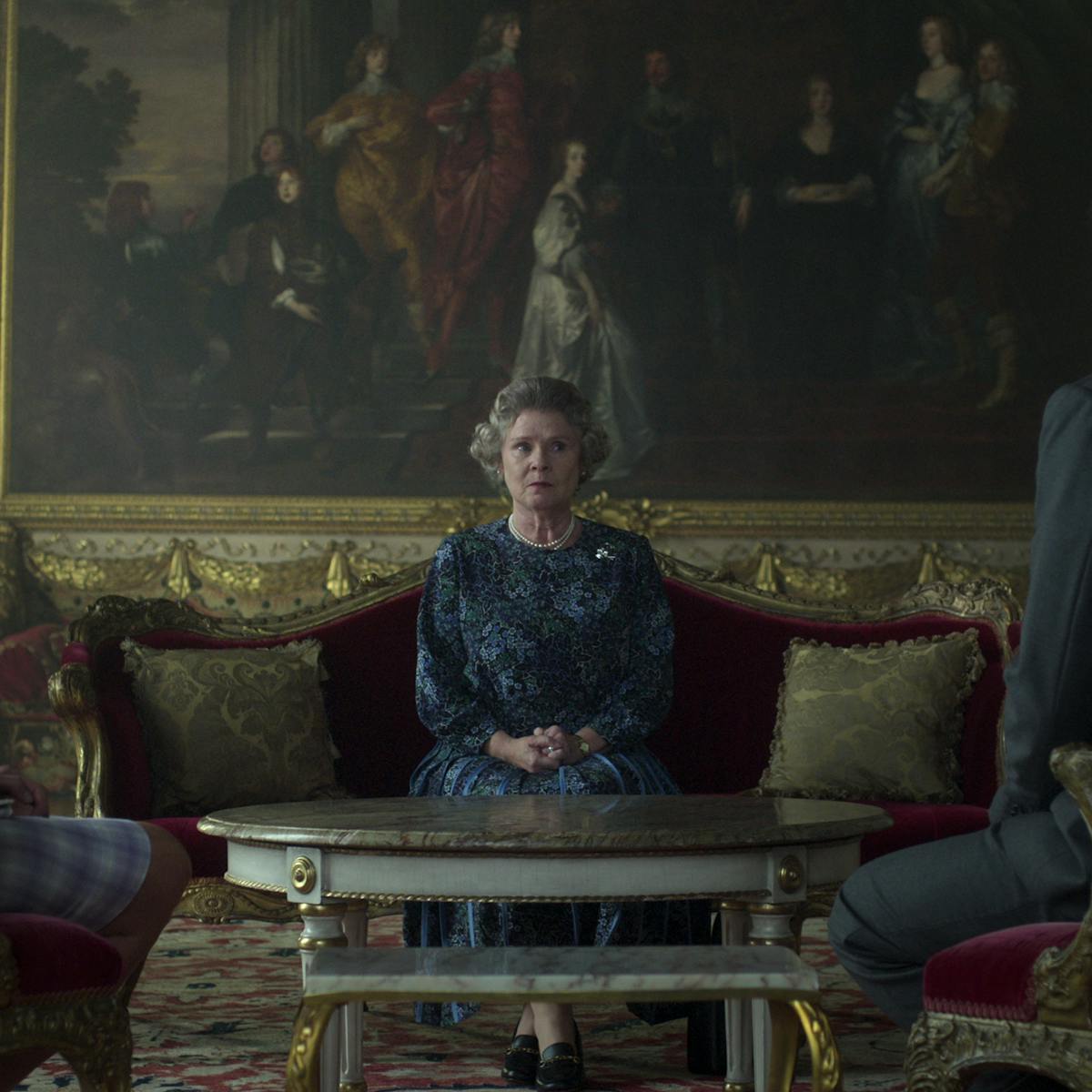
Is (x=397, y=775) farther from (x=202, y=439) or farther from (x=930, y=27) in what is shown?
(x=930, y=27)

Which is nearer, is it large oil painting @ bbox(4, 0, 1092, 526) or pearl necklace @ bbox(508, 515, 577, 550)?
pearl necklace @ bbox(508, 515, 577, 550)

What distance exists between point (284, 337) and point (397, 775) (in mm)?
3844

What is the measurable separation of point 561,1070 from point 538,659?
43.8 inches

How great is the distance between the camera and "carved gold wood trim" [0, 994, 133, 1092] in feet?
7.04

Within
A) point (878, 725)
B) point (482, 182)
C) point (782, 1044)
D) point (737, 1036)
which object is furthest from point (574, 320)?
Answer: point (782, 1044)

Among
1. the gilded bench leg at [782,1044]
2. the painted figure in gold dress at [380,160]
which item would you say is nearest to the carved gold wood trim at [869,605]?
the gilded bench leg at [782,1044]

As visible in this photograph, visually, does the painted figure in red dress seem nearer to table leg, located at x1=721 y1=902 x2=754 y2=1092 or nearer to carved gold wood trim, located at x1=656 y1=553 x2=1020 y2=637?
carved gold wood trim, located at x1=656 y1=553 x2=1020 y2=637

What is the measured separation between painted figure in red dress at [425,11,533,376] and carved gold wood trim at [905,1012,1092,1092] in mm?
6154

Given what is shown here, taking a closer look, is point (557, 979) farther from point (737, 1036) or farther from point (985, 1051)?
point (737, 1036)

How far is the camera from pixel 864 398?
794 cm

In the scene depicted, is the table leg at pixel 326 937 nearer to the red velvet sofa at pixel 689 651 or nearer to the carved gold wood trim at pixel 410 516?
the red velvet sofa at pixel 689 651

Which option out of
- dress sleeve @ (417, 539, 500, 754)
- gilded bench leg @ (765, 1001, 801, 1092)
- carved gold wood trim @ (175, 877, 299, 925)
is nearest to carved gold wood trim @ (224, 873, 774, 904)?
gilded bench leg @ (765, 1001, 801, 1092)

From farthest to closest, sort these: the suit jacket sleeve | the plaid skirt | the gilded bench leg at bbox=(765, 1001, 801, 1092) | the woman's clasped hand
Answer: the woman's clasped hand, the gilded bench leg at bbox=(765, 1001, 801, 1092), the plaid skirt, the suit jacket sleeve

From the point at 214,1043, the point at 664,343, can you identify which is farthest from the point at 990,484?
the point at 214,1043
